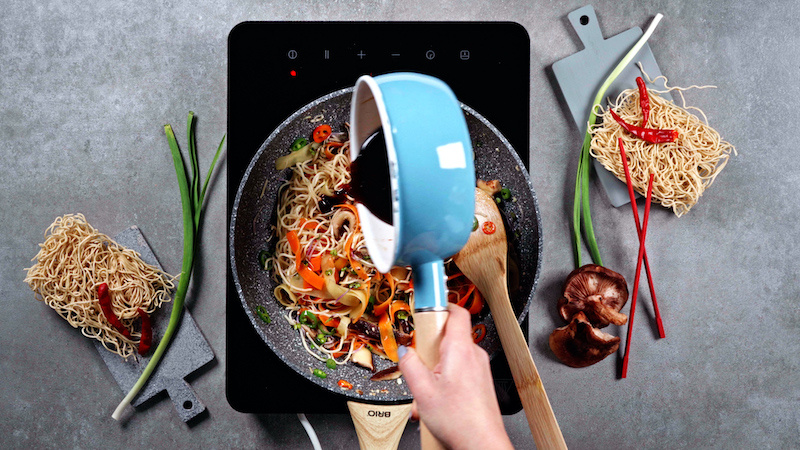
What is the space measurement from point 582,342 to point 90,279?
4.58ft

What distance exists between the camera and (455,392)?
90cm

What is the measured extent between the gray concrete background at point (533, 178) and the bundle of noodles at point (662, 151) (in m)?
A: 0.09

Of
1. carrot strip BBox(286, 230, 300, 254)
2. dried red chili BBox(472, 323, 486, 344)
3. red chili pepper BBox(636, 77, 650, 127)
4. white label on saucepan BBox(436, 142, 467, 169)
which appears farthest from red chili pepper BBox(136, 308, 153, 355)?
red chili pepper BBox(636, 77, 650, 127)

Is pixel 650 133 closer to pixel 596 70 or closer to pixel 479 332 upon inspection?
pixel 596 70

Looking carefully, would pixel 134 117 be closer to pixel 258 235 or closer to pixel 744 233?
pixel 258 235

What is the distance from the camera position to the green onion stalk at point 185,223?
4.87 ft

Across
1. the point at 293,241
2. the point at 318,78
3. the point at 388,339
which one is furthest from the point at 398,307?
the point at 318,78

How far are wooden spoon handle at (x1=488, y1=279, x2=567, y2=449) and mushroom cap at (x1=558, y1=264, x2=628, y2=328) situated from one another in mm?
360

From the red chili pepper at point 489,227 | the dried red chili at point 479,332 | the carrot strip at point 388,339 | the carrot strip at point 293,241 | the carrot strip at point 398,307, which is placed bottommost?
the dried red chili at point 479,332

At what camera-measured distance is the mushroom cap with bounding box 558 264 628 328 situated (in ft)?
4.69

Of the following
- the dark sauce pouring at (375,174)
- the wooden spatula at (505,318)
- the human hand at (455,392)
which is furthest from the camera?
the wooden spatula at (505,318)

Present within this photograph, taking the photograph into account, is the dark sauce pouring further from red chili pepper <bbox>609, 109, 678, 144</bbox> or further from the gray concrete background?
red chili pepper <bbox>609, 109, 678, 144</bbox>

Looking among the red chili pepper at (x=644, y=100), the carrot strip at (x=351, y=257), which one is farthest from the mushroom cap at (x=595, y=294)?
the carrot strip at (x=351, y=257)

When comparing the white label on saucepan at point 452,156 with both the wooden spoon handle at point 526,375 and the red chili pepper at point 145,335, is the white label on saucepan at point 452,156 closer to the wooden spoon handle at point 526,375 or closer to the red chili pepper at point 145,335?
the wooden spoon handle at point 526,375
